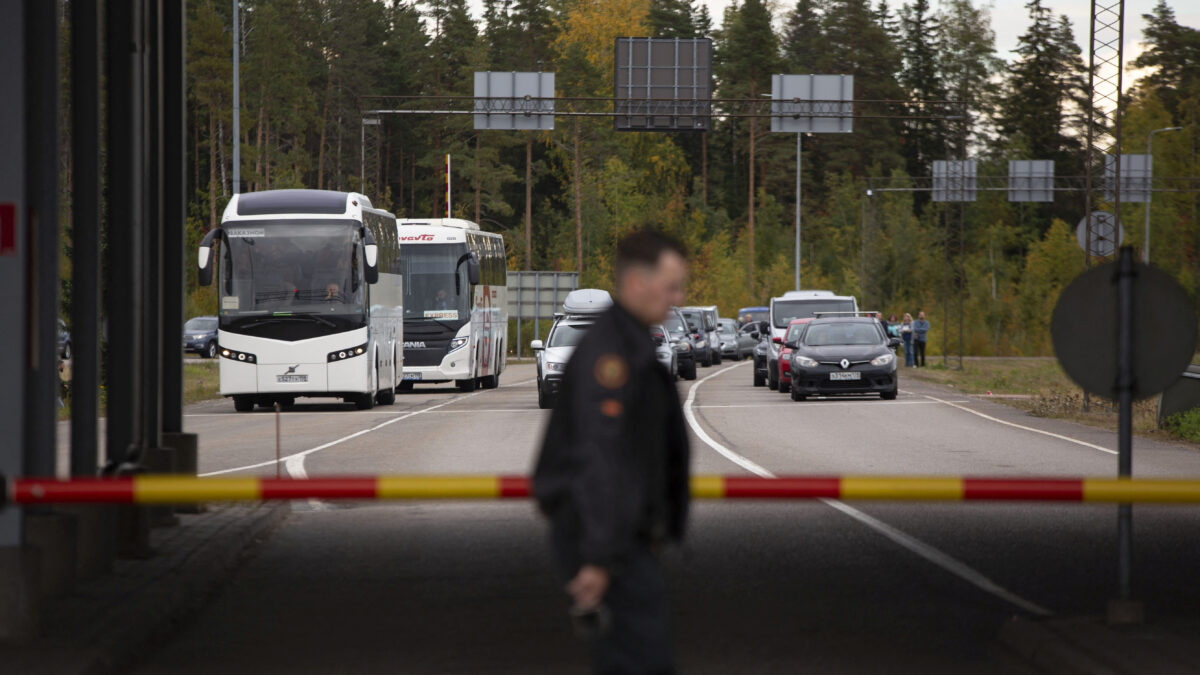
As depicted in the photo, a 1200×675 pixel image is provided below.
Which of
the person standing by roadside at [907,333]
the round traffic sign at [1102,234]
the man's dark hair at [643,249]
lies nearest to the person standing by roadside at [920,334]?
the person standing by roadside at [907,333]

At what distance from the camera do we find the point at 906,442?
72.7 ft

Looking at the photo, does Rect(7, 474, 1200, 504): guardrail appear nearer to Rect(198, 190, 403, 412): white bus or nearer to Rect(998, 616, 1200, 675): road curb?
Rect(998, 616, 1200, 675): road curb

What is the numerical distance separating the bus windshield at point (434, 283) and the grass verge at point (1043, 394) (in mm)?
12116

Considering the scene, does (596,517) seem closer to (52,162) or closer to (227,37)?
(52,162)

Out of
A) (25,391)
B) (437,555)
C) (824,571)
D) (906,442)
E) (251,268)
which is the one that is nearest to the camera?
(25,391)

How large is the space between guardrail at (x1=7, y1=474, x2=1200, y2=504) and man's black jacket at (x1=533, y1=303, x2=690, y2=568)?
4.97 feet

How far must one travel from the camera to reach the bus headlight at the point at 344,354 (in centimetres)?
3069

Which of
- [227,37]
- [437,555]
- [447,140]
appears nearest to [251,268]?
[437,555]

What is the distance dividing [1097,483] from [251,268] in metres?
25.6

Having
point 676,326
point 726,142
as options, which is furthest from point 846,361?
point 726,142

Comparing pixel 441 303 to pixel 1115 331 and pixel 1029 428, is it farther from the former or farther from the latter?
pixel 1115 331

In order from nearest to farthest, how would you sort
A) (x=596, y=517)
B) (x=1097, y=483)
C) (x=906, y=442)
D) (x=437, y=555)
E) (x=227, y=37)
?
(x=596, y=517) < (x=1097, y=483) < (x=437, y=555) < (x=906, y=442) < (x=227, y=37)

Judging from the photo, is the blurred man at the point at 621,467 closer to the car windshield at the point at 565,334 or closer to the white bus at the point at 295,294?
the white bus at the point at 295,294

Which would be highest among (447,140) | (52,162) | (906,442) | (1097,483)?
(447,140)
